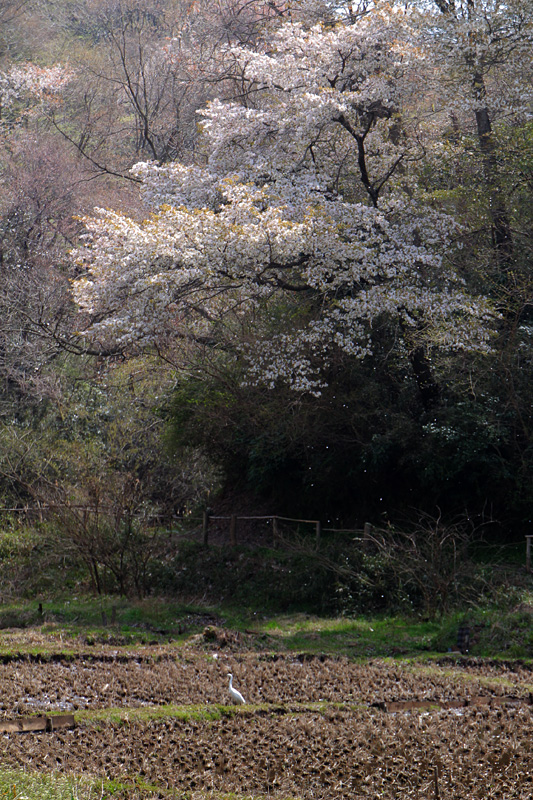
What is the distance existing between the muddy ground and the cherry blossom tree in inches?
235

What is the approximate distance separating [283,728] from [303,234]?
8.57m

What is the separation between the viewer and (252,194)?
14.1 m

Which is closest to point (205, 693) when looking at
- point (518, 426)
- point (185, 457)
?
point (518, 426)

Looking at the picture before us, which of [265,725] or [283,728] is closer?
[283,728]

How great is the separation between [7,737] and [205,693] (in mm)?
2331

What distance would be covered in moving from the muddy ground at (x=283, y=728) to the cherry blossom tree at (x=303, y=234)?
5.97 metres

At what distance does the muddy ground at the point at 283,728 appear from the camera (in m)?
6.09

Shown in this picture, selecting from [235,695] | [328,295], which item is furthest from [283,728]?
[328,295]

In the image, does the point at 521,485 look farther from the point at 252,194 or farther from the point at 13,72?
the point at 13,72

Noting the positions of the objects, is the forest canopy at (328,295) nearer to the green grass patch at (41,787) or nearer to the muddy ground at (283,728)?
the muddy ground at (283,728)

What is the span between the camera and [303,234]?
13562 mm

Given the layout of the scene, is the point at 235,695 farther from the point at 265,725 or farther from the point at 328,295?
the point at 328,295

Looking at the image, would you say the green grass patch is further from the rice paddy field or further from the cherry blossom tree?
the cherry blossom tree

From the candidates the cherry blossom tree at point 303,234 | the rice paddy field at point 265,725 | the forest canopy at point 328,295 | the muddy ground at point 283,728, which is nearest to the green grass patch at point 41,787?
the rice paddy field at point 265,725
